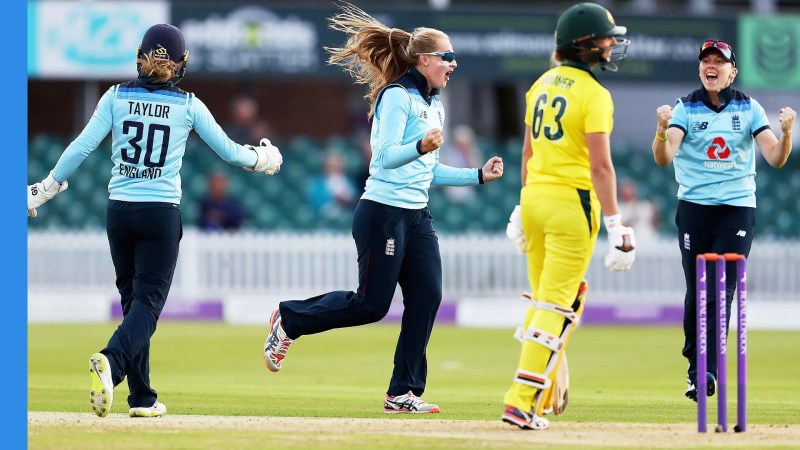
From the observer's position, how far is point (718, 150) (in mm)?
8781

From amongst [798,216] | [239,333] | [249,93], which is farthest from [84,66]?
[798,216]

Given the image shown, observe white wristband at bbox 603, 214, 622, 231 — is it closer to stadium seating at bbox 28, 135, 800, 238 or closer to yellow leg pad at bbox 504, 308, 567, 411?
yellow leg pad at bbox 504, 308, 567, 411

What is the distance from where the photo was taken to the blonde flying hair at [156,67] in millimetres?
7508

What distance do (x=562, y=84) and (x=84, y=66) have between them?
13.8 metres

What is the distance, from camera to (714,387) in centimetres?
888

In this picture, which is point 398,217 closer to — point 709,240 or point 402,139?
point 402,139

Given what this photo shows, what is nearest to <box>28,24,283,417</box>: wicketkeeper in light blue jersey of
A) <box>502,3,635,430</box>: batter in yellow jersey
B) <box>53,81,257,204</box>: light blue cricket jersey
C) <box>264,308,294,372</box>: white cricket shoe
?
<box>53,81,257,204</box>: light blue cricket jersey

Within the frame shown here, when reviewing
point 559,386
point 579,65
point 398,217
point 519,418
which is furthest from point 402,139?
point 519,418

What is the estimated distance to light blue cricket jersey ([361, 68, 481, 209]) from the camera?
777 centimetres

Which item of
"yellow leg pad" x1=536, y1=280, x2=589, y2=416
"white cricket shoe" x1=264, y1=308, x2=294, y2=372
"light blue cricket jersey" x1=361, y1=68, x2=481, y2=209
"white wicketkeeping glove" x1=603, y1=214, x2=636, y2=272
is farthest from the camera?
"white cricket shoe" x1=264, y1=308, x2=294, y2=372

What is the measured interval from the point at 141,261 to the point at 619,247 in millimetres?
2613

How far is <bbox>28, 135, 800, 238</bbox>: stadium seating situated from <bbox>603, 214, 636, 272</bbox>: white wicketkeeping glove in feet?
41.8

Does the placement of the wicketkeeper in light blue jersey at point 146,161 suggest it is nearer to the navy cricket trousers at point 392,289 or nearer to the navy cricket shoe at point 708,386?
the navy cricket trousers at point 392,289

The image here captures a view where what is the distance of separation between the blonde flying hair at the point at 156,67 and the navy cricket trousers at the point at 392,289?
52.9 inches
